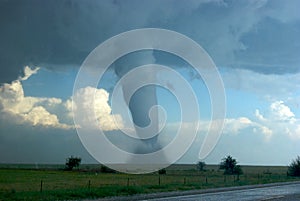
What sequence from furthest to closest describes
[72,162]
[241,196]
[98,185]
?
[72,162] < [98,185] < [241,196]

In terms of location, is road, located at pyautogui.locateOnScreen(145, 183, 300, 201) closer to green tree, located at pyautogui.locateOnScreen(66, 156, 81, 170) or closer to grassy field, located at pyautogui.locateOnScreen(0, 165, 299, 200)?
grassy field, located at pyautogui.locateOnScreen(0, 165, 299, 200)

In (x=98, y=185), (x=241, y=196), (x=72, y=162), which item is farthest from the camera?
(x=72, y=162)

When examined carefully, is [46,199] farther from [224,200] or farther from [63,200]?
[224,200]

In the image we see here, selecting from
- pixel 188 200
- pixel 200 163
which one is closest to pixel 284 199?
pixel 188 200

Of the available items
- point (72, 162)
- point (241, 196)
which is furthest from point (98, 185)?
point (72, 162)

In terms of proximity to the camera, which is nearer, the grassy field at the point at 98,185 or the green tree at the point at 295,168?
the grassy field at the point at 98,185

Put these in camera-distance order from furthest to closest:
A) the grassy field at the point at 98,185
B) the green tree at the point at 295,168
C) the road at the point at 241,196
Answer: the green tree at the point at 295,168, the grassy field at the point at 98,185, the road at the point at 241,196

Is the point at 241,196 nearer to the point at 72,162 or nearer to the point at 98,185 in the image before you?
the point at 98,185

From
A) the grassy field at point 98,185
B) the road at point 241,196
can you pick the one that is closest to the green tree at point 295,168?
the grassy field at point 98,185

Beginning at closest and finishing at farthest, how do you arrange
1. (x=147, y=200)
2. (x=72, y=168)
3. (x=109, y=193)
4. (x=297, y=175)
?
(x=147, y=200) → (x=109, y=193) → (x=297, y=175) → (x=72, y=168)

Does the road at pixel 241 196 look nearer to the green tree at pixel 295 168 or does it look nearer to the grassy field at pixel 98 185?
the grassy field at pixel 98 185

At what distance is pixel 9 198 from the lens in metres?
33.1

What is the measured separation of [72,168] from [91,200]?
396 ft

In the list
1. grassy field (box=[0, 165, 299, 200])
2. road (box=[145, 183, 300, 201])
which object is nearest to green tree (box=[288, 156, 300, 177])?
grassy field (box=[0, 165, 299, 200])
